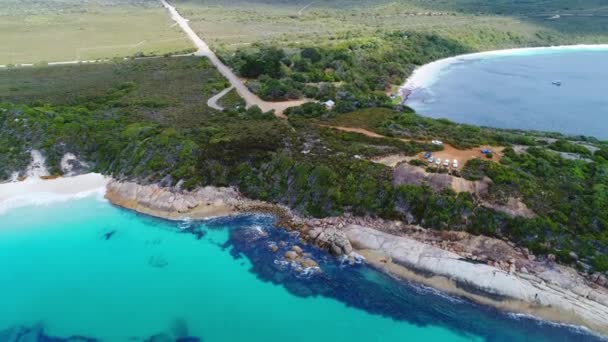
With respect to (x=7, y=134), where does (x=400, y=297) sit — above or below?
below

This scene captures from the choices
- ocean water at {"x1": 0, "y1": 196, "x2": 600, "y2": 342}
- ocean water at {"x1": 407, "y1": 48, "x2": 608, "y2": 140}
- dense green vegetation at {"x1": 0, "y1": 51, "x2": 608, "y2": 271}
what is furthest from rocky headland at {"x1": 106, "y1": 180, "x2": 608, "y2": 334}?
ocean water at {"x1": 407, "y1": 48, "x2": 608, "y2": 140}

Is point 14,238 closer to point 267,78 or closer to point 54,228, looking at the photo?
point 54,228

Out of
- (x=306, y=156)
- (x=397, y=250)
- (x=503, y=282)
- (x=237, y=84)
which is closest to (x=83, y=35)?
(x=237, y=84)

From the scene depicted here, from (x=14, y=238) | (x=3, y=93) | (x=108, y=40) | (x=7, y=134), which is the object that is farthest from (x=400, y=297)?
(x=108, y=40)

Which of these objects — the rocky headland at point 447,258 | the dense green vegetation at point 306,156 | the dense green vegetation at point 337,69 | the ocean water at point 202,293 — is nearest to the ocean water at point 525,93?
the dense green vegetation at point 337,69

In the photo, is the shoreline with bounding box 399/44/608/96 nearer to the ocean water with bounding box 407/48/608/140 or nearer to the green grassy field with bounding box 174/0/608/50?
the ocean water with bounding box 407/48/608/140

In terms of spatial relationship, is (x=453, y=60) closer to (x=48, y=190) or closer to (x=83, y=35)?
(x=48, y=190)

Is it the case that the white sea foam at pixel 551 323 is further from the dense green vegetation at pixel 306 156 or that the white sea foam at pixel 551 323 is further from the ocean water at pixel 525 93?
the ocean water at pixel 525 93
